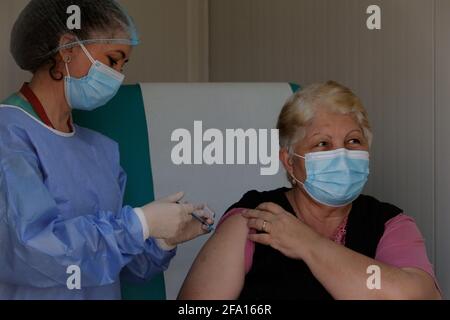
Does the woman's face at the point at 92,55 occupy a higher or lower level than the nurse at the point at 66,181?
higher

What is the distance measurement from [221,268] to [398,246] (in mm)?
333

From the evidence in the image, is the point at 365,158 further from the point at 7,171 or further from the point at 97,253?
the point at 7,171

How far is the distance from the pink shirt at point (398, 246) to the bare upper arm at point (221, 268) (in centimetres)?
2

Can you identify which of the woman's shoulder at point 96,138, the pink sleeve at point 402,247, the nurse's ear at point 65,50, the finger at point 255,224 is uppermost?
the nurse's ear at point 65,50

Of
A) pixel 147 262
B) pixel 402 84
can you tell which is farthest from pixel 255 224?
pixel 402 84

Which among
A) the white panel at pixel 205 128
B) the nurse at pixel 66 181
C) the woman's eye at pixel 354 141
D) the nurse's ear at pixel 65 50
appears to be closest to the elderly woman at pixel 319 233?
the woman's eye at pixel 354 141

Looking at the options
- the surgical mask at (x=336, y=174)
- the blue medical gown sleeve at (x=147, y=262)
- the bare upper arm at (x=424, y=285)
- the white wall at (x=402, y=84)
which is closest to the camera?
the bare upper arm at (x=424, y=285)

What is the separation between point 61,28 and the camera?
1.77 metres

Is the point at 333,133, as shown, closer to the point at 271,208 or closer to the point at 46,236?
the point at 271,208

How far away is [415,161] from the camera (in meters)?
2.15

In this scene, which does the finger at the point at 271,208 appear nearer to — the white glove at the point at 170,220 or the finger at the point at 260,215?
the finger at the point at 260,215

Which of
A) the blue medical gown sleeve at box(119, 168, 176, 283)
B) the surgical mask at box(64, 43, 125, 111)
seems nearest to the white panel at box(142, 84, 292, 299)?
the blue medical gown sleeve at box(119, 168, 176, 283)

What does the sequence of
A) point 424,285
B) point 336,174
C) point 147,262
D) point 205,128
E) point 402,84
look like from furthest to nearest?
1. point 402,84
2. point 205,128
3. point 147,262
4. point 336,174
5. point 424,285

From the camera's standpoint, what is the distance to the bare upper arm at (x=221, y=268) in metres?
1.63
